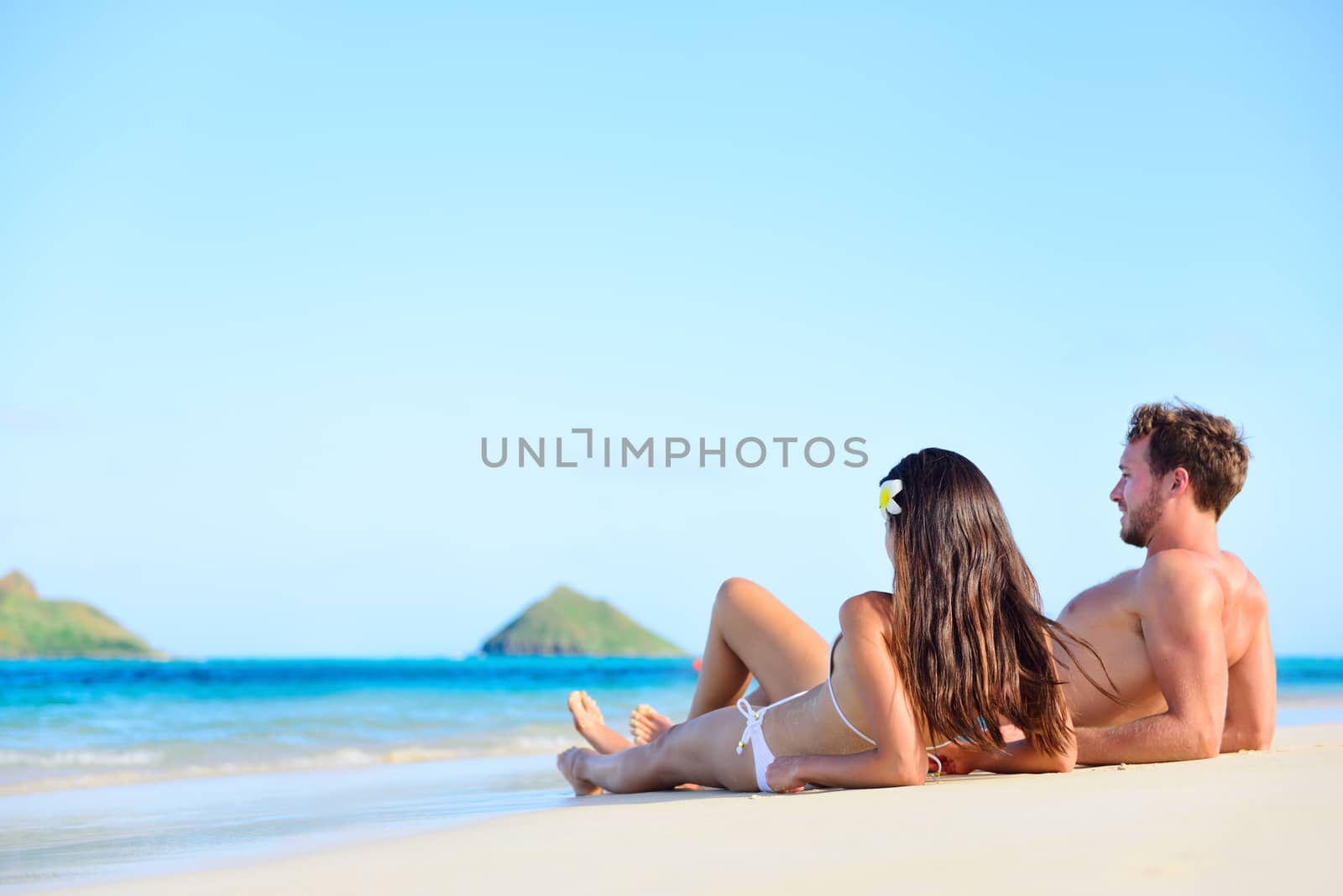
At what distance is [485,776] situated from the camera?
22.8 ft

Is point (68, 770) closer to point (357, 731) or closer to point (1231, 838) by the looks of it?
point (357, 731)

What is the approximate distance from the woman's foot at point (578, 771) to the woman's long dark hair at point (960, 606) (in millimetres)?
1781

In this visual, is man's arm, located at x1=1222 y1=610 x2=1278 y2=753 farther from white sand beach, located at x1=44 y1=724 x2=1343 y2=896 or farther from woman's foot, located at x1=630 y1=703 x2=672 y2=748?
woman's foot, located at x1=630 y1=703 x2=672 y2=748

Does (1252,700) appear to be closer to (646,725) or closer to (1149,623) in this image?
(1149,623)

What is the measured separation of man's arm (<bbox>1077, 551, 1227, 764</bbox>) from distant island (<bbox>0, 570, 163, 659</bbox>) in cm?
3964

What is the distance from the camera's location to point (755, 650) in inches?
164

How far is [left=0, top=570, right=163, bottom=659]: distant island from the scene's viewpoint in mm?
36844

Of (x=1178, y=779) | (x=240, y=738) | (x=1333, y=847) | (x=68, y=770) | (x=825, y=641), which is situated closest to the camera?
(x=1333, y=847)

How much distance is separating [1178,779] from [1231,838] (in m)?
0.84

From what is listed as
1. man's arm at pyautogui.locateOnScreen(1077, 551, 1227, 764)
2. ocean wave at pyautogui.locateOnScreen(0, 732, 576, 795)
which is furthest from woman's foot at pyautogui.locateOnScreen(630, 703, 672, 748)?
ocean wave at pyautogui.locateOnScreen(0, 732, 576, 795)

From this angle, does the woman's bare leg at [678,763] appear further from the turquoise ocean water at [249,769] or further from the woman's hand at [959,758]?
the woman's hand at [959,758]

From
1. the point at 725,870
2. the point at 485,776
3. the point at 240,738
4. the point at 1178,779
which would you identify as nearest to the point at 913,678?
the point at 1178,779

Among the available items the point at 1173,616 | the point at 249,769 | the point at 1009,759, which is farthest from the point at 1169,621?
the point at 249,769

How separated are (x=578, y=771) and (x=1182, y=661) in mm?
2364
